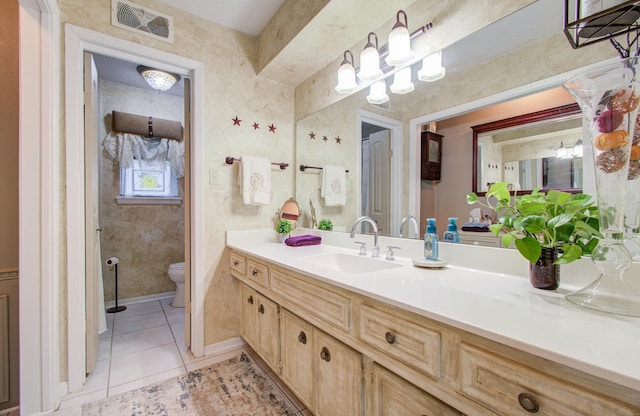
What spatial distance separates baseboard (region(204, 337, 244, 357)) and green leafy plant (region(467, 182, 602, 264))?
1.98 meters

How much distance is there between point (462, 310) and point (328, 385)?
2.37 ft

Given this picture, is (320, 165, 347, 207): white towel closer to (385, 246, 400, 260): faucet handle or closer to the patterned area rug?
(385, 246, 400, 260): faucet handle

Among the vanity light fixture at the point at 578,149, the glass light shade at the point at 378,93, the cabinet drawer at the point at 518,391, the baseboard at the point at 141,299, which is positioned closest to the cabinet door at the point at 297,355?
the cabinet drawer at the point at 518,391

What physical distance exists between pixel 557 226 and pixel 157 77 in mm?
3109

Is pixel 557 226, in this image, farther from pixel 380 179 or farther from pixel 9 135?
pixel 9 135

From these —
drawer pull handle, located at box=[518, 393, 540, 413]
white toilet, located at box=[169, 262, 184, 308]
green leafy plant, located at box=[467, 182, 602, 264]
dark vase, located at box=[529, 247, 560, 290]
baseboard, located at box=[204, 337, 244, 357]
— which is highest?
green leafy plant, located at box=[467, 182, 602, 264]

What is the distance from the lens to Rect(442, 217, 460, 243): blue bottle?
1.29 m

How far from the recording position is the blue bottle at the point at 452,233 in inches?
50.9

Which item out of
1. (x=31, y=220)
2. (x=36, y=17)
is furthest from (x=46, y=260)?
(x=36, y=17)

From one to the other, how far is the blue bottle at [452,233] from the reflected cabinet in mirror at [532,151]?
179 millimetres

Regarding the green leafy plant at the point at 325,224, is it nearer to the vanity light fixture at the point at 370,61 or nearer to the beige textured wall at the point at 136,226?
the vanity light fixture at the point at 370,61

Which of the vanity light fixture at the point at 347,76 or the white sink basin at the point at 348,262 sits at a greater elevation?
the vanity light fixture at the point at 347,76

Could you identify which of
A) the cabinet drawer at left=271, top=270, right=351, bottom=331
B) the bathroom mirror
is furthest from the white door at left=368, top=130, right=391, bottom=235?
the bathroom mirror

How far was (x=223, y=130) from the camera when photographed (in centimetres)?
208
